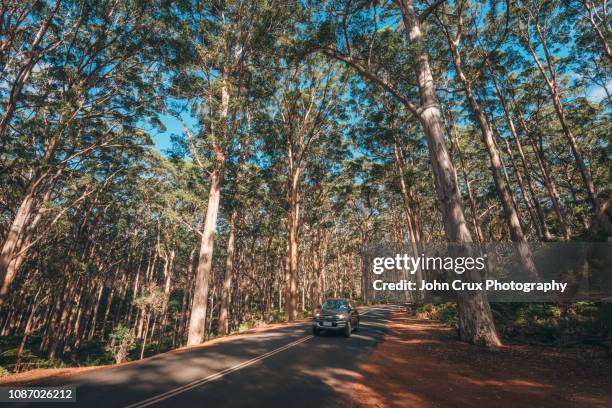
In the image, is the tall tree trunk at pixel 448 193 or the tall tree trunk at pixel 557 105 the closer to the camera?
the tall tree trunk at pixel 448 193

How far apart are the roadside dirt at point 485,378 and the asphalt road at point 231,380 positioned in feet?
2.42

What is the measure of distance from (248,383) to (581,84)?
96.3 ft

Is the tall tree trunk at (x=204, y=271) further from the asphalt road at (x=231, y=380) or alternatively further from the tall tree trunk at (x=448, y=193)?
the tall tree trunk at (x=448, y=193)

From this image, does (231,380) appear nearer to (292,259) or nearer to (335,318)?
(335,318)

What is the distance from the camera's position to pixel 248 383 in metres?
5.87

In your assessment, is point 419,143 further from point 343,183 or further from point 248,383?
point 248,383

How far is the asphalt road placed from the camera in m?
4.93

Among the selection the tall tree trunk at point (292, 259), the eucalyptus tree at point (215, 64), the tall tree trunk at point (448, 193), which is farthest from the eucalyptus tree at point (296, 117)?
the tall tree trunk at point (448, 193)

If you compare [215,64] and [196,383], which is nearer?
[196,383]

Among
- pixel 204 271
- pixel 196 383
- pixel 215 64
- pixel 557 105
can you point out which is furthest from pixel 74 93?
pixel 557 105

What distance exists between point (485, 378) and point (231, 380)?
581cm

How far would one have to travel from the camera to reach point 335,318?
12.2 m

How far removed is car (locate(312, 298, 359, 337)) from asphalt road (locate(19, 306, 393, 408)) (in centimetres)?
247

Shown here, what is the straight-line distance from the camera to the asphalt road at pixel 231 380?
4934 mm
